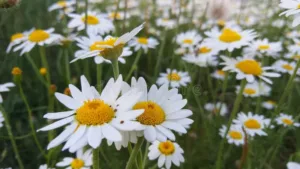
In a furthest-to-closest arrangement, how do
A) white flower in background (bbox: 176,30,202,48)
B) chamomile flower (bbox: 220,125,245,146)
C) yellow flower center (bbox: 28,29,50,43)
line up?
white flower in background (bbox: 176,30,202,48) < yellow flower center (bbox: 28,29,50,43) < chamomile flower (bbox: 220,125,245,146)

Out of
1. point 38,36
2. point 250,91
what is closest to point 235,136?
point 250,91

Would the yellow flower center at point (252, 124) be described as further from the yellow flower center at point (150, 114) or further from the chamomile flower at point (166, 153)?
the yellow flower center at point (150, 114)

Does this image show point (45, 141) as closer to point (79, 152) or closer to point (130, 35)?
point (79, 152)

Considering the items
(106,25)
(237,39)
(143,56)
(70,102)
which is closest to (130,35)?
(70,102)

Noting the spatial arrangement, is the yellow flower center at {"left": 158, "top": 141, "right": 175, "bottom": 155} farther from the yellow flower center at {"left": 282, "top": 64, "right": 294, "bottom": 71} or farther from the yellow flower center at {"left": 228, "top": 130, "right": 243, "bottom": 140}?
the yellow flower center at {"left": 282, "top": 64, "right": 294, "bottom": 71}

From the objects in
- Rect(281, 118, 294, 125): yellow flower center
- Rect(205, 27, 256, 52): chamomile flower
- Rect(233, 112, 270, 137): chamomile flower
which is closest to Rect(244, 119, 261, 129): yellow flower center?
Rect(233, 112, 270, 137): chamomile flower

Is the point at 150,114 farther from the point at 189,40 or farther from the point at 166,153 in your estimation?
the point at 189,40

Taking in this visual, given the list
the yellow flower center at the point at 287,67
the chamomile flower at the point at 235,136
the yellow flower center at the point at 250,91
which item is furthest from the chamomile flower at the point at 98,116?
the yellow flower center at the point at 287,67
